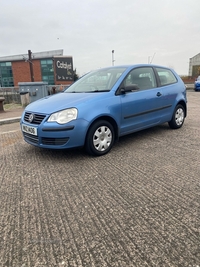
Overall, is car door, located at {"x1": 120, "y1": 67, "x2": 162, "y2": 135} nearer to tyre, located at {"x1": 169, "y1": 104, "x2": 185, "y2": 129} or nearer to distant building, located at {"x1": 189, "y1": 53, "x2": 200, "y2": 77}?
tyre, located at {"x1": 169, "y1": 104, "x2": 185, "y2": 129}

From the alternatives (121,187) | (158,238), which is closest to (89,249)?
(158,238)

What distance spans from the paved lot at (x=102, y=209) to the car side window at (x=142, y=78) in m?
1.32

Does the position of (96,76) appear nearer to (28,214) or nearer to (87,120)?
(87,120)

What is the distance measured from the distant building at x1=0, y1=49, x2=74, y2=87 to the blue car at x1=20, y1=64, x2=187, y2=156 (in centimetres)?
4312

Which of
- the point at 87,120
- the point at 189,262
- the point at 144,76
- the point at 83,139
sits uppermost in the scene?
the point at 144,76

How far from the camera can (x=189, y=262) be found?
5.08 feet

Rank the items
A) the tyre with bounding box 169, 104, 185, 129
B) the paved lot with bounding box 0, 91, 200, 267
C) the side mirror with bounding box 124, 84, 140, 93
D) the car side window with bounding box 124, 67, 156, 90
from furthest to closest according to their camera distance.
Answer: the tyre with bounding box 169, 104, 185, 129 → the car side window with bounding box 124, 67, 156, 90 → the side mirror with bounding box 124, 84, 140, 93 → the paved lot with bounding box 0, 91, 200, 267

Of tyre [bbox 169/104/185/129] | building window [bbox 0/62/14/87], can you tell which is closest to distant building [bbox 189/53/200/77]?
building window [bbox 0/62/14/87]

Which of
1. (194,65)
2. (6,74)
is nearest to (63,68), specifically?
(6,74)

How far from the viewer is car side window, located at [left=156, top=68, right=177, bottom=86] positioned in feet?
15.6

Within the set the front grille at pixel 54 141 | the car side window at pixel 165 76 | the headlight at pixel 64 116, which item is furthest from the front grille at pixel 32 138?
the car side window at pixel 165 76

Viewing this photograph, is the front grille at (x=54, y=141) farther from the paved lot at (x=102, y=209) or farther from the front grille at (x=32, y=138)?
the paved lot at (x=102, y=209)

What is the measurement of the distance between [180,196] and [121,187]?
0.68 metres

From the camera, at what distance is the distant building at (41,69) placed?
4538cm
